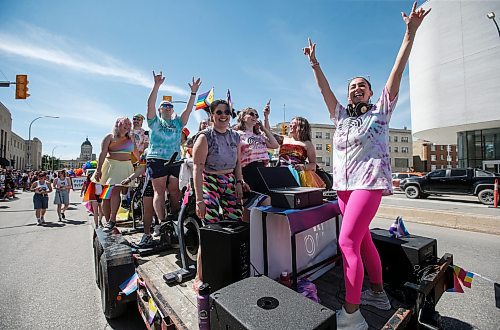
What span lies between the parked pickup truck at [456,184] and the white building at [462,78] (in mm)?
10646

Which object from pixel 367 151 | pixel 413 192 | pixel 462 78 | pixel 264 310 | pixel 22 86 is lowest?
pixel 413 192

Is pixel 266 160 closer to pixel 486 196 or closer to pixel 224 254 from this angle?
pixel 224 254

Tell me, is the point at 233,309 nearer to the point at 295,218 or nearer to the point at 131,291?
the point at 295,218

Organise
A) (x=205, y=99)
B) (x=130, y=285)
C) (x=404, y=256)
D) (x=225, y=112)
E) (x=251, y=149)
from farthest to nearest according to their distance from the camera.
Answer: (x=205, y=99)
(x=251, y=149)
(x=225, y=112)
(x=130, y=285)
(x=404, y=256)

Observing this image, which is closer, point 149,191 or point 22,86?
point 149,191

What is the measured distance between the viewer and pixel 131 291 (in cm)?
254

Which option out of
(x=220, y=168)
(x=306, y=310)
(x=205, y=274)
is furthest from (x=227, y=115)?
(x=306, y=310)

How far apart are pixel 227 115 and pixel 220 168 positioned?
0.55m

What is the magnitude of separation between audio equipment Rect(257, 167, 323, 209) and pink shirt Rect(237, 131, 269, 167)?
56 cm

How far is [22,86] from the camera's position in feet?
40.8

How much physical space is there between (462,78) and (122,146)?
27.6m

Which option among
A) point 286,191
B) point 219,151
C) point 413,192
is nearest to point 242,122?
point 219,151

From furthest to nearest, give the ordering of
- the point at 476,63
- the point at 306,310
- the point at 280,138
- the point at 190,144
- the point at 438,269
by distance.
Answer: the point at 476,63 → the point at 280,138 → the point at 190,144 → the point at 438,269 → the point at 306,310

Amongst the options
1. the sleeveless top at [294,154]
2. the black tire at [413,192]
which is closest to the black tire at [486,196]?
the black tire at [413,192]
